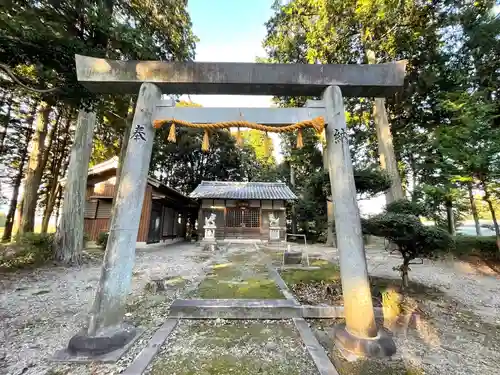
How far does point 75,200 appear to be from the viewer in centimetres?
689

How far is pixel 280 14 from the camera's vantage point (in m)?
12.0

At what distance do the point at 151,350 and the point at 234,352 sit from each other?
3.01 ft

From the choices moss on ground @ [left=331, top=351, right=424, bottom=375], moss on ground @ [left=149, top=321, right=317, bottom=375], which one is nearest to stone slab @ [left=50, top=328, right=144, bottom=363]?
moss on ground @ [left=149, top=321, right=317, bottom=375]

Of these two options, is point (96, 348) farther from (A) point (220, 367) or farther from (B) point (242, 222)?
(B) point (242, 222)

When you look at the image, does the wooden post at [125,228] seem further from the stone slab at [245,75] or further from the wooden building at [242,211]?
the wooden building at [242,211]

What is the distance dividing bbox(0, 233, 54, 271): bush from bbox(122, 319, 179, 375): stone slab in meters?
5.81

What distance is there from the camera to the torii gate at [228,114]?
8.51ft

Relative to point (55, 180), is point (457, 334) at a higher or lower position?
lower

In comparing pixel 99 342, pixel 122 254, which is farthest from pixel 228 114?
pixel 99 342

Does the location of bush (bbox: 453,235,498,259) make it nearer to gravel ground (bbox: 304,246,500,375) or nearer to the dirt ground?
the dirt ground

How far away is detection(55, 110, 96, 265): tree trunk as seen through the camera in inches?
267

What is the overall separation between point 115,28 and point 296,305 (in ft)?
23.3

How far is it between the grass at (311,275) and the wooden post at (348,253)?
92.4 inches

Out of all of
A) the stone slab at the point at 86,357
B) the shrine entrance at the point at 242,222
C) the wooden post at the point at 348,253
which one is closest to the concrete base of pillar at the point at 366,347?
the wooden post at the point at 348,253
